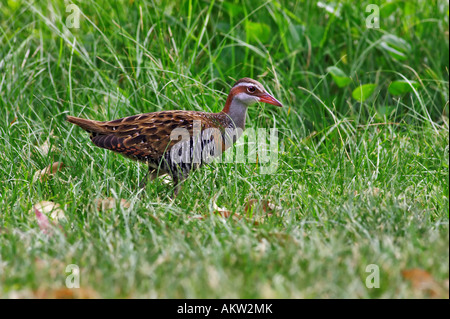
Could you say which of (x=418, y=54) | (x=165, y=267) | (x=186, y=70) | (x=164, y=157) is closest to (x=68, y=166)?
(x=164, y=157)

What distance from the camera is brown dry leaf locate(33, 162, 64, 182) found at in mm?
4621

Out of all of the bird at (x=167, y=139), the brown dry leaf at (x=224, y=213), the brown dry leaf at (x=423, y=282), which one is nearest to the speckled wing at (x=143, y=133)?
the bird at (x=167, y=139)

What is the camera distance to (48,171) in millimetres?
4766

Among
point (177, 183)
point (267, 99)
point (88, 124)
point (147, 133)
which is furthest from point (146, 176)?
point (267, 99)

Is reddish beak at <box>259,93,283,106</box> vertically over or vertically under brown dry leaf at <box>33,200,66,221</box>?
over

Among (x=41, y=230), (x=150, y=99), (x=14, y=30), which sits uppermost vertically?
(x=14, y=30)

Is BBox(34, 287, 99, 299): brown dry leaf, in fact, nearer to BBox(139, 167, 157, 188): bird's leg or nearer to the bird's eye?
BBox(139, 167, 157, 188): bird's leg

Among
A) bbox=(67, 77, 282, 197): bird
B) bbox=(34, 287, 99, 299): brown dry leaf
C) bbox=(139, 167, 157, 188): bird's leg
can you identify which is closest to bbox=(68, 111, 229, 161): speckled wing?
bbox=(67, 77, 282, 197): bird

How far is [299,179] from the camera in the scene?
15.6 feet

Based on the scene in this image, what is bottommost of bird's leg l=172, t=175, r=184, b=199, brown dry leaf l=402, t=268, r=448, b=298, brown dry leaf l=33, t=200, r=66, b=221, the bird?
brown dry leaf l=402, t=268, r=448, b=298

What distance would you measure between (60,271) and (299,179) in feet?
7.01

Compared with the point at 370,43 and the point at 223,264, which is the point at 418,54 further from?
the point at 223,264

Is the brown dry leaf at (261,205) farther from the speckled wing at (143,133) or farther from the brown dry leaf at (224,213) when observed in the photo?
the speckled wing at (143,133)

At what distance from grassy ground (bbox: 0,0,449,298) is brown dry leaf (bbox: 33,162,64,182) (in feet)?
0.23
